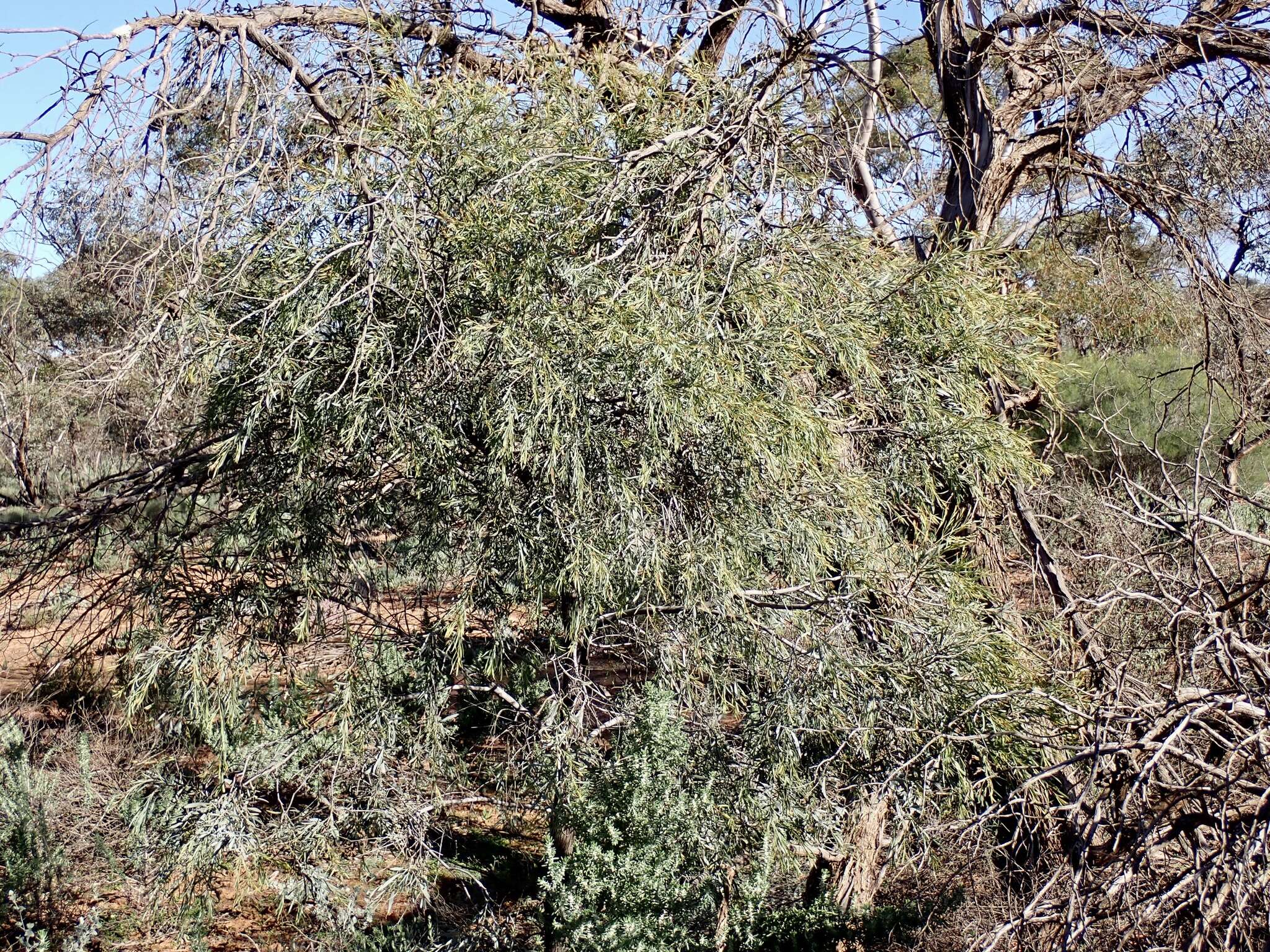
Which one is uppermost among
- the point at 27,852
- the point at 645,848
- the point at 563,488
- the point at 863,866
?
the point at 563,488

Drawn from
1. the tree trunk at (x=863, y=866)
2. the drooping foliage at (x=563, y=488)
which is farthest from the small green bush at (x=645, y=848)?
the tree trunk at (x=863, y=866)

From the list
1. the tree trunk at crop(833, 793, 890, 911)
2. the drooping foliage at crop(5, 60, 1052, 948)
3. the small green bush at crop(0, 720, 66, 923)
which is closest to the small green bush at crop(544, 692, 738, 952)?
the drooping foliage at crop(5, 60, 1052, 948)

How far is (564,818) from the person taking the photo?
4.16 meters

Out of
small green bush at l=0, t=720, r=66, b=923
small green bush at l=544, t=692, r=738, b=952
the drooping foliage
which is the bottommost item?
small green bush at l=0, t=720, r=66, b=923

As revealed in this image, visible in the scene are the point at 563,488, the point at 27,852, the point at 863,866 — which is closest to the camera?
the point at 563,488

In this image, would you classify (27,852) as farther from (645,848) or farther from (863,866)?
(863,866)

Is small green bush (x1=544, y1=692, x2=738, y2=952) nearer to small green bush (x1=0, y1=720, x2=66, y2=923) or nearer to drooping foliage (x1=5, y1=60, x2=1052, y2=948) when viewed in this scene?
drooping foliage (x1=5, y1=60, x2=1052, y2=948)

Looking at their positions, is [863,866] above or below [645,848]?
below

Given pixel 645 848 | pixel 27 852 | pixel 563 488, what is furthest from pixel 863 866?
pixel 27 852

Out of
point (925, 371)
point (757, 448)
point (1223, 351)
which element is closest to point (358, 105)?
point (757, 448)

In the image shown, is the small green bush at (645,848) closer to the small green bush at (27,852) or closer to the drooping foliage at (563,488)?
the drooping foliage at (563,488)

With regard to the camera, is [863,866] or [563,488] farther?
[863,866]

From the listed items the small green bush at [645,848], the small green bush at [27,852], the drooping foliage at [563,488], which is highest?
the drooping foliage at [563,488]

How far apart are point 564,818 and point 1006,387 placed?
370 cm
